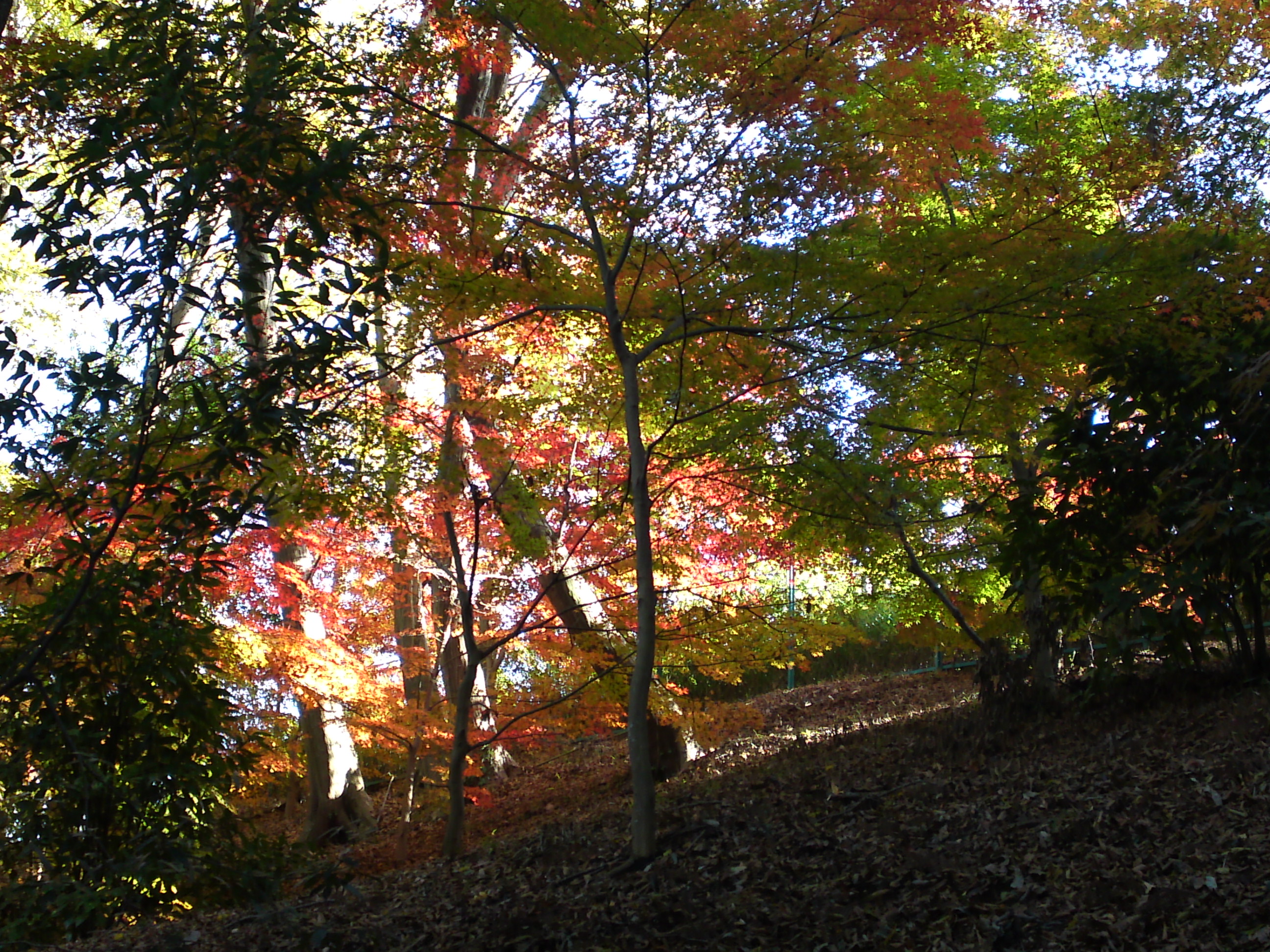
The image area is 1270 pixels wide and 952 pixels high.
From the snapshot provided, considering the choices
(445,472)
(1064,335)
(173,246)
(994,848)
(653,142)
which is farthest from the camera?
(445,472)

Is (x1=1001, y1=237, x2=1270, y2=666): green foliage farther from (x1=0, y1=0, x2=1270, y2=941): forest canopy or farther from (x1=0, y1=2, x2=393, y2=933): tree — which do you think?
(x1=0, y1=2, x2=393, y2=933): tree

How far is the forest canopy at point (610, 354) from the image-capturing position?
13.3ft

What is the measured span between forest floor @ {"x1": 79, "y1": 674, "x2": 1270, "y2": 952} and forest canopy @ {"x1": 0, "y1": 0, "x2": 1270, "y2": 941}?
47 cm

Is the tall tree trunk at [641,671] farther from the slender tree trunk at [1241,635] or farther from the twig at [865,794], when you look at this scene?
the slender tree trunk at [1241,635]

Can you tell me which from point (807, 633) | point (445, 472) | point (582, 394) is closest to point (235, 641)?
point (445, 472)

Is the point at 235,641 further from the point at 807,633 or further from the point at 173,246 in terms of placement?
the point at 173,246

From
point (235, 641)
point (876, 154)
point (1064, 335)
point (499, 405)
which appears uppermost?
point (876, 154)

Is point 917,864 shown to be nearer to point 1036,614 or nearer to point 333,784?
point 1036,614

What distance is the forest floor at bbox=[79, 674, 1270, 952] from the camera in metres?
4.17

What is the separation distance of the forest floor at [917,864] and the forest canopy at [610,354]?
474 mm

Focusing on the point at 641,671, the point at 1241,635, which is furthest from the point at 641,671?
the point at 1241,635

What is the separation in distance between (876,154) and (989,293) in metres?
1.05

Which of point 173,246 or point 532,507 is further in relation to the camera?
point 532,507

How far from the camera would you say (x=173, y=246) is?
3629 millimetres
